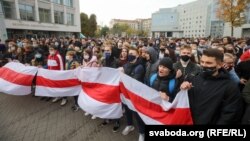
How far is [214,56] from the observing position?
265 cm

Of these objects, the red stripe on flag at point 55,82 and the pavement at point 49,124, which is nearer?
the pavement at point 49,124

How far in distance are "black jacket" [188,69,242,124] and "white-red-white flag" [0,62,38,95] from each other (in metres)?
5.13

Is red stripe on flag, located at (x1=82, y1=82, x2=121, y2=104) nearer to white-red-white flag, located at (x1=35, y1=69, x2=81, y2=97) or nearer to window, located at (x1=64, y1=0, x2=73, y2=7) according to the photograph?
white-red-white flag, located at (x1=35, y1=69, x2=81, y2=97)

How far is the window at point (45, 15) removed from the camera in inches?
1412

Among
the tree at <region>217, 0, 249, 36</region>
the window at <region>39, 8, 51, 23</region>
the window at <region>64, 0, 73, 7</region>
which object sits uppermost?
the window at <region>64, 0, 73, 7</region>

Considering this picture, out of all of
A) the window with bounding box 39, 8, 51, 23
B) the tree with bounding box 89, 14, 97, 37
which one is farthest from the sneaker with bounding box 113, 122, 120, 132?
the tree with bounding box 89, 14, 97, 37

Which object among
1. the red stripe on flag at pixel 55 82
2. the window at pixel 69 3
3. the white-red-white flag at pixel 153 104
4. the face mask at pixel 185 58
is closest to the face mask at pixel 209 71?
the white-red-white flag at pixel 153 104

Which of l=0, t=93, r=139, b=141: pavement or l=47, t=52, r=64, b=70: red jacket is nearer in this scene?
l=0, t=93, r=139, b=141: pavement

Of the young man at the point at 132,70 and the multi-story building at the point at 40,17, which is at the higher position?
the multi-story building at the point at 40,17

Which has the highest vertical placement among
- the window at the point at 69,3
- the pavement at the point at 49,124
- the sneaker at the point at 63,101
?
the window at the point at 69,3

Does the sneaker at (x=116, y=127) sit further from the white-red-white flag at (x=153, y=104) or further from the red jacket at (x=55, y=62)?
the red jacket at (x=55, y=62)

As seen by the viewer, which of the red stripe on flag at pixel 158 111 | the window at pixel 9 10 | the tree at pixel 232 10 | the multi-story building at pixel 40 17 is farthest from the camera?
the multi-story building at pixel 40 17

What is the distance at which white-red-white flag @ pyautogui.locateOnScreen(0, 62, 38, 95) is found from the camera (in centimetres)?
609

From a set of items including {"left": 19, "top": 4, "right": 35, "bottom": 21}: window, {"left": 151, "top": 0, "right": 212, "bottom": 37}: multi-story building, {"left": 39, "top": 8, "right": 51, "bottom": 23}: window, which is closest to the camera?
{"left": 19, "top": 4, "right": 35, "bottom": 21}: window
